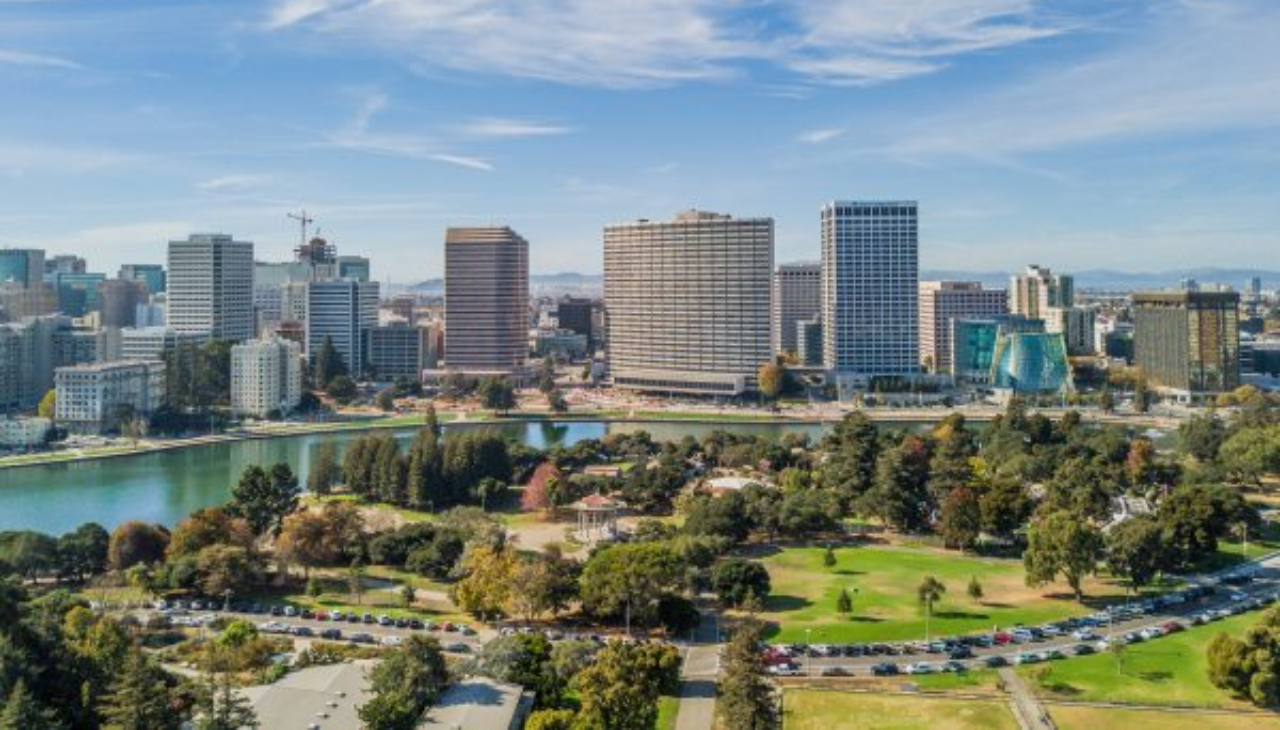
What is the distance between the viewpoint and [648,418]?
75312 mm

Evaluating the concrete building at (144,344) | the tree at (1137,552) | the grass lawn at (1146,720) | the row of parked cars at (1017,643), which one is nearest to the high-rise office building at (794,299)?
the concrete building at (144,344)

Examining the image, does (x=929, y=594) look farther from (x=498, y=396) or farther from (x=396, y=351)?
(x=396, y=351)

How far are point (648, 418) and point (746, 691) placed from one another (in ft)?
186

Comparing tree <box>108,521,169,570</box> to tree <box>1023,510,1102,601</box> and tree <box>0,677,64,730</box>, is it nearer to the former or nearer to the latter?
tree <box>0,677,64,730</box>

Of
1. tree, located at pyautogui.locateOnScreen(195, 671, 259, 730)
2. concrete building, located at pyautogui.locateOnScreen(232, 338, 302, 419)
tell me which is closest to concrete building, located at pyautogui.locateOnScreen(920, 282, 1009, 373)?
concrete building, located at pyautogui.locateOnScreen(232, 338, 302, 419)

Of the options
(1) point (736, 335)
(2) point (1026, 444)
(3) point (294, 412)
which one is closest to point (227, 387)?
(3) point (294, 412)

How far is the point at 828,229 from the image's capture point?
8625 centimetres

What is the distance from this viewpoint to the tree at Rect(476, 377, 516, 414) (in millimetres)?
75250

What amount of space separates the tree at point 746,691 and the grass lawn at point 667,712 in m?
1.31

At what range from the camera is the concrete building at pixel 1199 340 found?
7438 cm

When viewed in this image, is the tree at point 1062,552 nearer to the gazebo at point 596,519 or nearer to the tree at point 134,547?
the gazebo at point 596,519

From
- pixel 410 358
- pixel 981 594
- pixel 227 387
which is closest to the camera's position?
pixel 981 594

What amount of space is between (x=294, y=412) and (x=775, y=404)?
1459 inches

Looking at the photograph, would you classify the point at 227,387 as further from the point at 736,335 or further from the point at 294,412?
the point at 736,335
